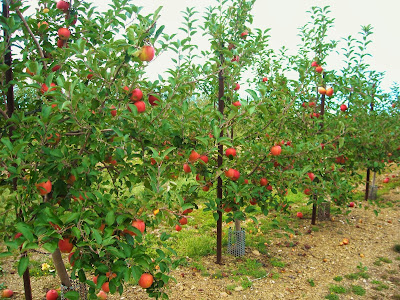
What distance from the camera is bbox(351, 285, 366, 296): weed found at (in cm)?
380

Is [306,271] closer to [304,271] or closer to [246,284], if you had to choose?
[304,271]

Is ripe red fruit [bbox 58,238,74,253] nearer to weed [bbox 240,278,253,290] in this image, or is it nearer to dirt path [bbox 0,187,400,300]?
dirt path [bbox 0,187,400,300]

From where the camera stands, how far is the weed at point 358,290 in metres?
3.80

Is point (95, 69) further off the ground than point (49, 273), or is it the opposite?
point (95, 69)

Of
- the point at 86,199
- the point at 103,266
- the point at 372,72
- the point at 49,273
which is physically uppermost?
the point at 372,72

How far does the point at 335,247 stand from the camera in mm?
5152

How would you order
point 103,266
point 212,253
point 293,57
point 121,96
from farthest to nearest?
point 293,57, point 212,253, point 121,96, point 103,266

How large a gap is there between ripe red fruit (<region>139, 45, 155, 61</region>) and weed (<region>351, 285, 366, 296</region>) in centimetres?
353

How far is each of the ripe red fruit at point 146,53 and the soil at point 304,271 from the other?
2231mm

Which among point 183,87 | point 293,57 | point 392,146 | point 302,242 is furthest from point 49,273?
point 392,146

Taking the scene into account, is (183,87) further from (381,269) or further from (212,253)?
(381,269)

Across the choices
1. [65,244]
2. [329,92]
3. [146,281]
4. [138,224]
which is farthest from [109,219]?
[329,92]

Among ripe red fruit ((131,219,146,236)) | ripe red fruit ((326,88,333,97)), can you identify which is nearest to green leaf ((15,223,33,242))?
ripe red fruit ((131,219,146,236))

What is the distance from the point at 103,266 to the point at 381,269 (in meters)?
4.02
